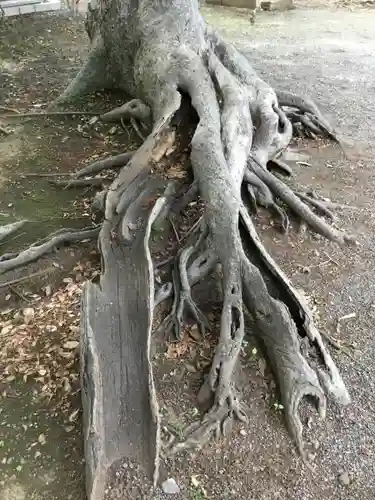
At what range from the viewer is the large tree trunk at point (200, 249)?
3.27m

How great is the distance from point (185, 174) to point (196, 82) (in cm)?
95

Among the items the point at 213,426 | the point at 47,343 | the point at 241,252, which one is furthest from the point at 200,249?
the point at 213,426

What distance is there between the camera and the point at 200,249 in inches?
161

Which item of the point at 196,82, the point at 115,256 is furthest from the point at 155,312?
the point at 196,82

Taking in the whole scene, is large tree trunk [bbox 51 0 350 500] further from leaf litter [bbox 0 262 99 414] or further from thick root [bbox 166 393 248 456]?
leaf litter [bbox 0 262 99 414]

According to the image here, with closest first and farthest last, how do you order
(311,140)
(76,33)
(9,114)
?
1. (311,140)
2. (9,114)
3. (76,33)

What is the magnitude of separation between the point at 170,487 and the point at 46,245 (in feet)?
6.71

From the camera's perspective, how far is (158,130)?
16.5ft

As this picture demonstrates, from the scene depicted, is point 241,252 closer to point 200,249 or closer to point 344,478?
point 200,249

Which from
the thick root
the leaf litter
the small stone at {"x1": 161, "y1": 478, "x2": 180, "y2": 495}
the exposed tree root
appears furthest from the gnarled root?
the exposed tree root

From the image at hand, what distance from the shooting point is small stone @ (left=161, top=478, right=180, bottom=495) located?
298cm

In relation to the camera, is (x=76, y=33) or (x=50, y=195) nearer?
(x=50, y=195)

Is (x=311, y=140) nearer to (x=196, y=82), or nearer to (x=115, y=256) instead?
(x=196, y=82)

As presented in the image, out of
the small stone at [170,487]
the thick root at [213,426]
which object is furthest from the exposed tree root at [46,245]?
the small stone at [170,487]
